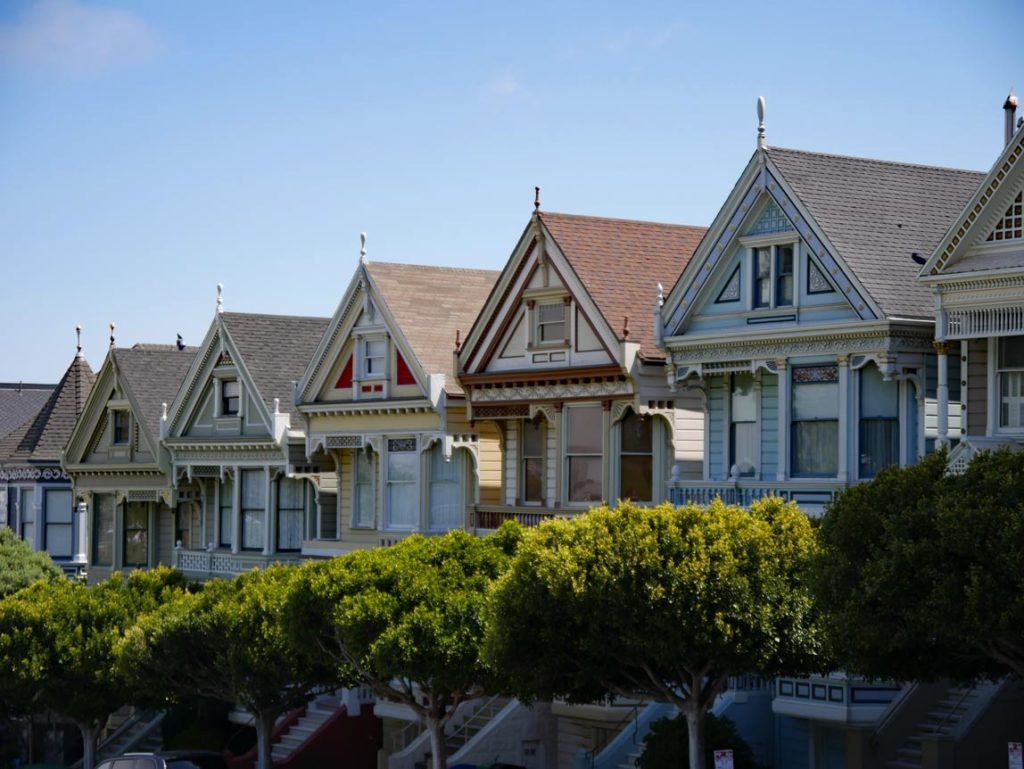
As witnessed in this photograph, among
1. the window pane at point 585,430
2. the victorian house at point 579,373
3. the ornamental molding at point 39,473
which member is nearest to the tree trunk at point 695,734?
the victorian house at point 579,373

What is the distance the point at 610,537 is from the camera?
30609mm

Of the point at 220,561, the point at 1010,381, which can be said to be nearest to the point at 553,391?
the point at 1010,381

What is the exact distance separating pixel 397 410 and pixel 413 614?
1107 cm

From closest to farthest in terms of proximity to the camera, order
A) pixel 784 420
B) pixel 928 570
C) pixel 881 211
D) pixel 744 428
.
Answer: pixel 928 570 < pixel 784 420 < pixel 881 211 < pixel 744 428

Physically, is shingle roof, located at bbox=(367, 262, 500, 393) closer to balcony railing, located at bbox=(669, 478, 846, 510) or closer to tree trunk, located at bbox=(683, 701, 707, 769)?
balcony railing, located at bbox=(669, 478, 846, 510)

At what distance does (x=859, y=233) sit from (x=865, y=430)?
3.53m

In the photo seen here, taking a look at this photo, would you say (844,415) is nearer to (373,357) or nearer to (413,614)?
(413,614)

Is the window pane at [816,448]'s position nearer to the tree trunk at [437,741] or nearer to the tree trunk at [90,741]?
the tree trunk at [437,741]

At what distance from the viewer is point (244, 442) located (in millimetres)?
50906

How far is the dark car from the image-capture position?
123 ft

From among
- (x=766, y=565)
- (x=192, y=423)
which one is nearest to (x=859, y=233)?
(x=766, y=565)

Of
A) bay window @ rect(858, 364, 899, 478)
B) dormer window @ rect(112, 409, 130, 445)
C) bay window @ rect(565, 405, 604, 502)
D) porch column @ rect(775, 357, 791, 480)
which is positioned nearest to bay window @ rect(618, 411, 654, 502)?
bay window @ rect(565, 405, 604, 502)

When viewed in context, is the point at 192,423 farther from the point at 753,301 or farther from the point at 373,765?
the point at 753,301

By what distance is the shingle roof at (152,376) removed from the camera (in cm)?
5541
